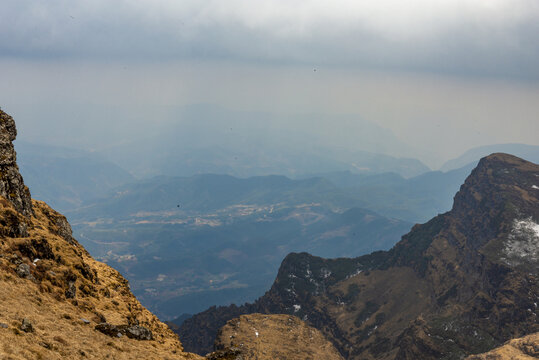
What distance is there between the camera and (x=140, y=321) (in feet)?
141

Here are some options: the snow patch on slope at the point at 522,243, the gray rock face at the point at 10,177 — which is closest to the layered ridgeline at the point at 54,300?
the gray rock face at the point at 10,177

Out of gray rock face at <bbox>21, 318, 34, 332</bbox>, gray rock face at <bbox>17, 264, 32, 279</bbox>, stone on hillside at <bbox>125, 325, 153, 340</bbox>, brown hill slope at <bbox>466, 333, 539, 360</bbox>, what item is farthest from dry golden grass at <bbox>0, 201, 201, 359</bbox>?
brown hill slope at <bbox>466, 333, 539, 360</bbox>

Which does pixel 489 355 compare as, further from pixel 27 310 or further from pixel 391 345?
pixel 27 310

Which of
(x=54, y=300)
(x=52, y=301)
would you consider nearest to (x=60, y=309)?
(x=52, y=301)

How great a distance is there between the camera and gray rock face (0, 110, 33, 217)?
40000 mm

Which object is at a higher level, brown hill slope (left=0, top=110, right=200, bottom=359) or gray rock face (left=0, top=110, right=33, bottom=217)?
gray rock face (left=0, top=110, right=33, bottom=217)

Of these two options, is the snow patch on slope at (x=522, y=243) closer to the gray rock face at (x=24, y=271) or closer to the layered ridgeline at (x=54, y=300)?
the layered ridgeline at (x=54, y=300)

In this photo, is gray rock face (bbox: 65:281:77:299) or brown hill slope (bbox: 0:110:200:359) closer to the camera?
brown hill slope (bbox: 0:110:200:359)

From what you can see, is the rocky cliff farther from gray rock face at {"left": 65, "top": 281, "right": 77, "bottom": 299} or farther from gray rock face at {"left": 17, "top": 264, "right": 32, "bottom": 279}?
gray rock face at {"left": 65, "top": 281, "right": 77, "bottom": 299}

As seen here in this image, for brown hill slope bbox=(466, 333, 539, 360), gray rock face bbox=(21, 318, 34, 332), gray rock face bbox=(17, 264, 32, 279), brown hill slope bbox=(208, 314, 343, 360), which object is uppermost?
gray rock face bbox=(17, 264, 32, 279)

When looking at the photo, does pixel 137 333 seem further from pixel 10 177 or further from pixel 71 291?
pixel 10 177

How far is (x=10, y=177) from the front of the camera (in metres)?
40.6

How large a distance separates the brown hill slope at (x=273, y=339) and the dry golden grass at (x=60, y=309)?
7400 cm

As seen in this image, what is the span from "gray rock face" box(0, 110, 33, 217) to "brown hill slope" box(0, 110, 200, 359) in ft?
0.29
